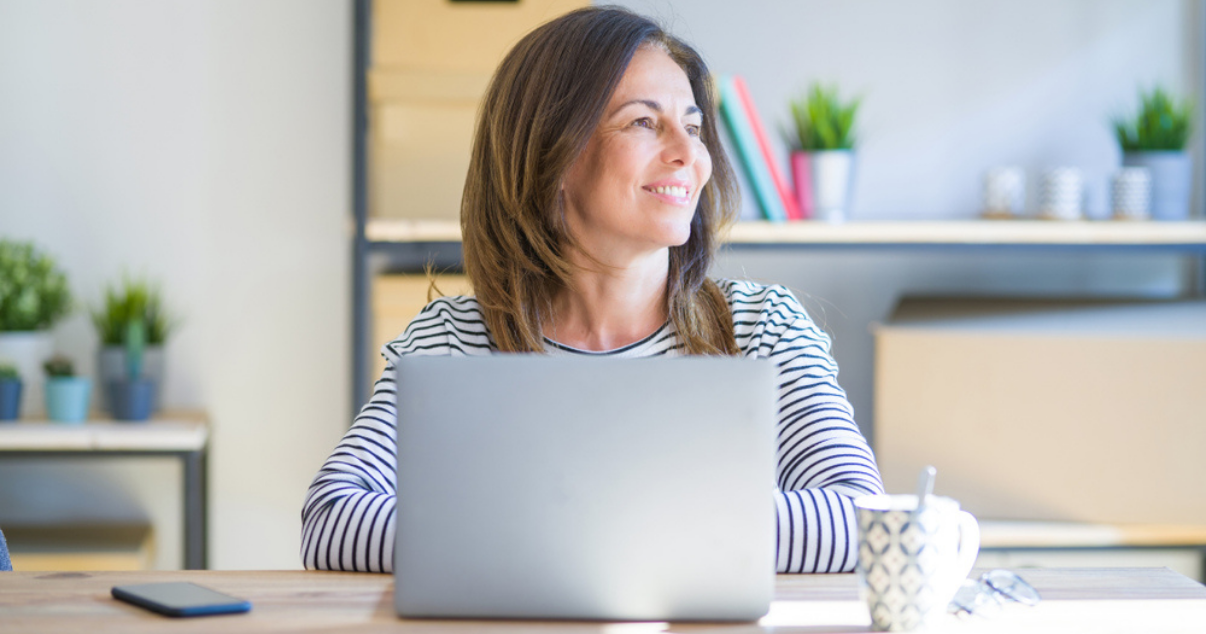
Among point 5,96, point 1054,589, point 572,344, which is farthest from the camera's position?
point 5,96

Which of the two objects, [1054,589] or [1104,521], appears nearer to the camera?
[1054,589]

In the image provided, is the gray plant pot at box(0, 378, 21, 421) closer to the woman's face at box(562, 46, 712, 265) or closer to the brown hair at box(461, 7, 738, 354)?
the brown hair at box(461, 7, 738, 354)

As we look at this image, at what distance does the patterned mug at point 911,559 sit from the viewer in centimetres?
76

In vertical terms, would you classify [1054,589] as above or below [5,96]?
below

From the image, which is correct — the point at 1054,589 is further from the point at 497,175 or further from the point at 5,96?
the point at 5,96

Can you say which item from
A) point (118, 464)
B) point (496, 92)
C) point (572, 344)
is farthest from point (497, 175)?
point (118, 464)

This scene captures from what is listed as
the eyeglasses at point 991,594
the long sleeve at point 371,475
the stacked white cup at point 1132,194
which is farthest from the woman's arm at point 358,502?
the stacked white cup at point 1132,194

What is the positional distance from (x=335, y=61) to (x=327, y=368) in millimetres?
619

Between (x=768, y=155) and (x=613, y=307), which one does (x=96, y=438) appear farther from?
(x=768, y=155)

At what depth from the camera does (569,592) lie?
0.76 meters

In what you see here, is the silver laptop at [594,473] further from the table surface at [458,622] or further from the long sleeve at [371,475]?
the long sleeve at [371,475]

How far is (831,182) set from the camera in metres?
2.15

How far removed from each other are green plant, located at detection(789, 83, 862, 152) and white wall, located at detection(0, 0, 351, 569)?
36.1 inches

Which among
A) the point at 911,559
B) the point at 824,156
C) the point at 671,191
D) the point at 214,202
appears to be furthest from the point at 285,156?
the point at 911,559
